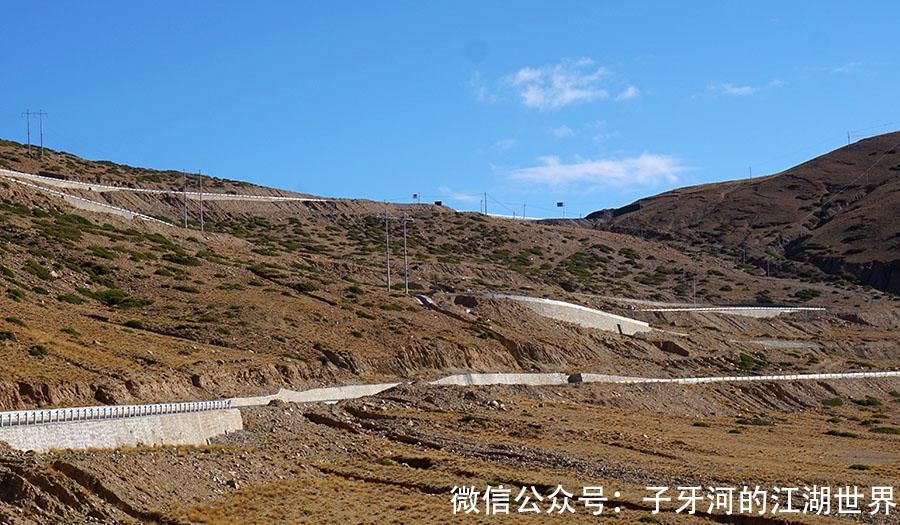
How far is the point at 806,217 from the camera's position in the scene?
162 meters

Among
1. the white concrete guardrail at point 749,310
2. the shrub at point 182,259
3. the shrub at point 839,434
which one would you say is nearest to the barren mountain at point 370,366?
the shrub at point 839,434

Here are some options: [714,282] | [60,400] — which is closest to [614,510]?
[60,400]

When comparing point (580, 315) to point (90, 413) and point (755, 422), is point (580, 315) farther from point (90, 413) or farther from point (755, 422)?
point (90, 413)

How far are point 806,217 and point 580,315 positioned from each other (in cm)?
8128

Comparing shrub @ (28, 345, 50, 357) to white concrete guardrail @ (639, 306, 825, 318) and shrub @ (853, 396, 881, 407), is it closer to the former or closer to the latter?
shrub @ (853, 396, 881, 407)

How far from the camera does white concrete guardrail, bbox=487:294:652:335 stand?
290 ft

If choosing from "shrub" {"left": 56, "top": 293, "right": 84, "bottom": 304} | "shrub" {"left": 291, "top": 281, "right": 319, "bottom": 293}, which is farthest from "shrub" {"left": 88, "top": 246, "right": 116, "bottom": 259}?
"shrub" {"left": 291, "top": 281, "right": 319, "bottom": 293}

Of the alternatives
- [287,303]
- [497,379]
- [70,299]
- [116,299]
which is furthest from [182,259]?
[497,379]

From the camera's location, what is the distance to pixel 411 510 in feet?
112

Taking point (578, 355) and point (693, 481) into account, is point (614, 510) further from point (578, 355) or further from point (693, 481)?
point (578, 355)

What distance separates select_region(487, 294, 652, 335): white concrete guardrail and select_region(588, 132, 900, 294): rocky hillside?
48364 mm

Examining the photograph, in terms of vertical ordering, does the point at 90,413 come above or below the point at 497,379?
above

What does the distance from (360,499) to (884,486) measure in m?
17.9

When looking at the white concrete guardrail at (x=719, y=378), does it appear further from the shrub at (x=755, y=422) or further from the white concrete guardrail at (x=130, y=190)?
the white concrete guardrail at (x=130, y=190)
